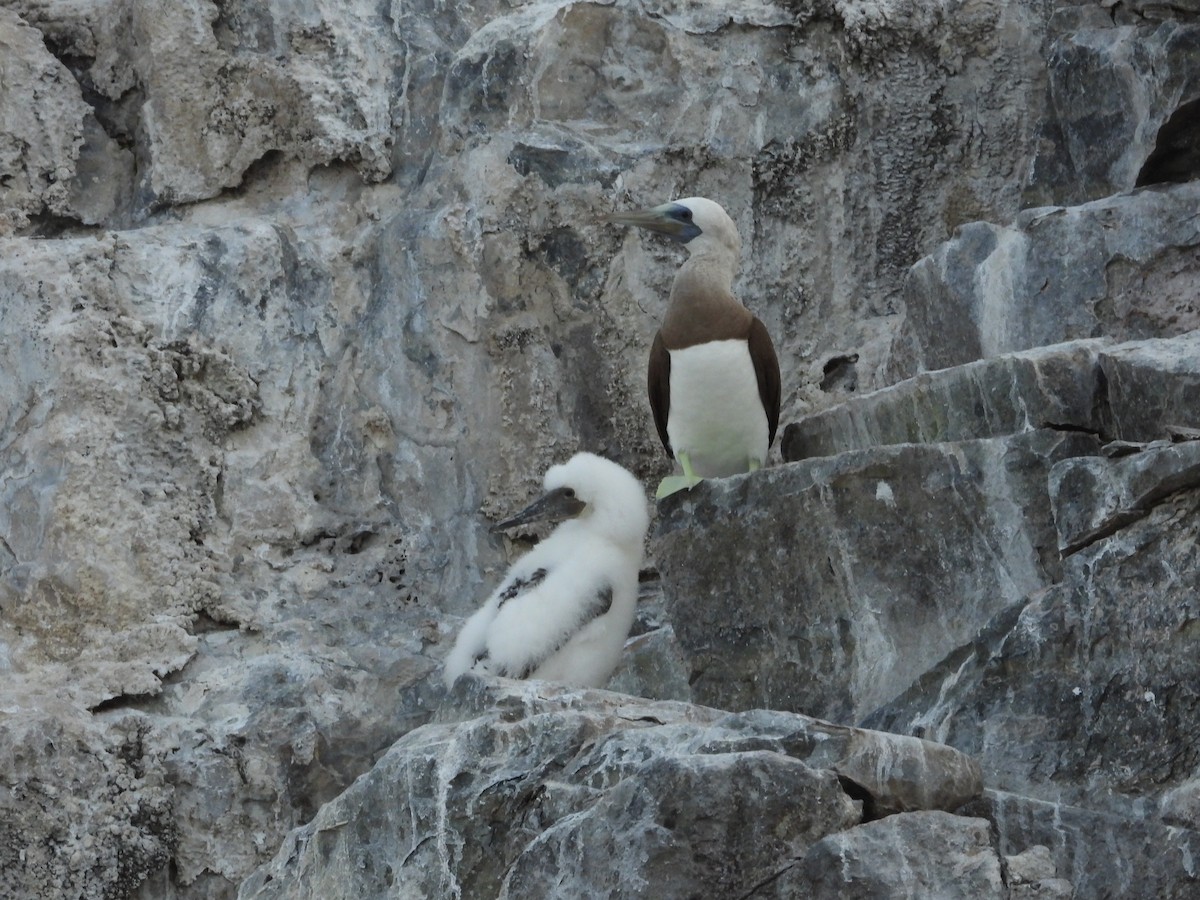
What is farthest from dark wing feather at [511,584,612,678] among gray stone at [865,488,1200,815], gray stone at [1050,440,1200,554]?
gray stone at [1050,440,1200,554]

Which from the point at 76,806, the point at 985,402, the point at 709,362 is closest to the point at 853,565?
the point at 985,402

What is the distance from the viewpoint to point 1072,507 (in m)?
5.29

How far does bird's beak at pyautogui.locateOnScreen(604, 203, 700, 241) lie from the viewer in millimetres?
7215

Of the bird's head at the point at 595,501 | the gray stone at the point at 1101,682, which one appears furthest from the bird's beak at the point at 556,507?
the gray stone at the point at 1101,682

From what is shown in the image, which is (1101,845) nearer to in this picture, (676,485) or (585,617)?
(585,617)

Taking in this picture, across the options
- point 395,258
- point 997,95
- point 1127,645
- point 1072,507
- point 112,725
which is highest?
point 997,95

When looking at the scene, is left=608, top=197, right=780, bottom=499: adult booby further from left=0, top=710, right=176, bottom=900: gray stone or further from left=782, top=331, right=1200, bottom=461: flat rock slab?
left=0, top=710, right=176, bottom=900: gray stone

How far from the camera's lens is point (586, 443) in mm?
7996

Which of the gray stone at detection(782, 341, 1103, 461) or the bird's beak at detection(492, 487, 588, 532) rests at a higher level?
the gray stone at detection(782, 341, 1103, 461)

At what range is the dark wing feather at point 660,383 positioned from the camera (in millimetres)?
7046

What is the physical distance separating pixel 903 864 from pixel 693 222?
354 cm

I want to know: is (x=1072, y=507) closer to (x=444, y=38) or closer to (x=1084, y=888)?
(x=1084, y=888)

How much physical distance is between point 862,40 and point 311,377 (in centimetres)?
289

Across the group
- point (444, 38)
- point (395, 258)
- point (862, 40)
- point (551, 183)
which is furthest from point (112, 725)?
point (862, 40)
